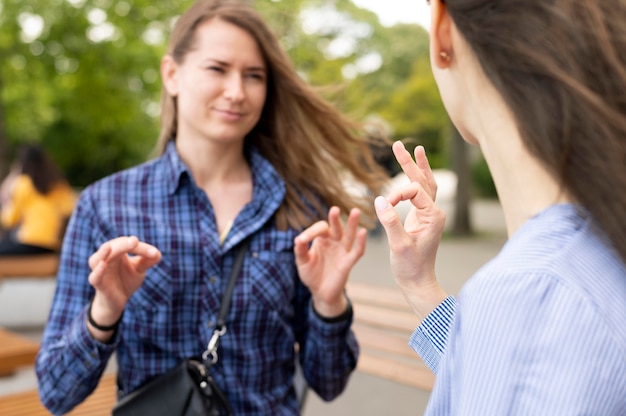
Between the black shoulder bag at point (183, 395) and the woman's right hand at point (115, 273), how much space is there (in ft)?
0.59

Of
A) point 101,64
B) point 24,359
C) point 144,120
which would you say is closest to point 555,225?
point 24,359

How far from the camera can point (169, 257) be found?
6.93 ft

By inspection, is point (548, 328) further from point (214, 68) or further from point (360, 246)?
point (214, 68)

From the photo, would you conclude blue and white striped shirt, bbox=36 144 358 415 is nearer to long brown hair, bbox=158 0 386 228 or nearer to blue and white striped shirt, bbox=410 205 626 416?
long brown hair, bbox=158 0 386 228

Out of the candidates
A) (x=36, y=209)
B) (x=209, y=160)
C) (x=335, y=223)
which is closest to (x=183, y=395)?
(x=335, y=223)

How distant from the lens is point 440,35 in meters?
1.10

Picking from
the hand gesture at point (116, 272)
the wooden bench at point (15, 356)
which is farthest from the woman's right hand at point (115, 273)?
the wooden bench at point (15, 356)

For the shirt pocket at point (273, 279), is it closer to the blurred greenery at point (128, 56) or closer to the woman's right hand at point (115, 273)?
the woman's right hand at point (115, 273)

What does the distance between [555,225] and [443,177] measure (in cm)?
2146

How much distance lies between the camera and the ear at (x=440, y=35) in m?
1.08

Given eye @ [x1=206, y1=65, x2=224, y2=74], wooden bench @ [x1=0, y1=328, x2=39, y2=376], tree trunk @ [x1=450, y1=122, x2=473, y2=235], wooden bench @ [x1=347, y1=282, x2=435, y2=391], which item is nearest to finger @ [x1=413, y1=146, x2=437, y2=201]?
eye @ [x1=206, y1=65, x2=224, y2=74]

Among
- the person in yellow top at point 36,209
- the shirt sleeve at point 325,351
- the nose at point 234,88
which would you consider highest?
the nose at point 234,88

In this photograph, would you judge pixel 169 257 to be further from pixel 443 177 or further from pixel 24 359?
pixel 443 177

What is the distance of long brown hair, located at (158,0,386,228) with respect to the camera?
7.45ft
